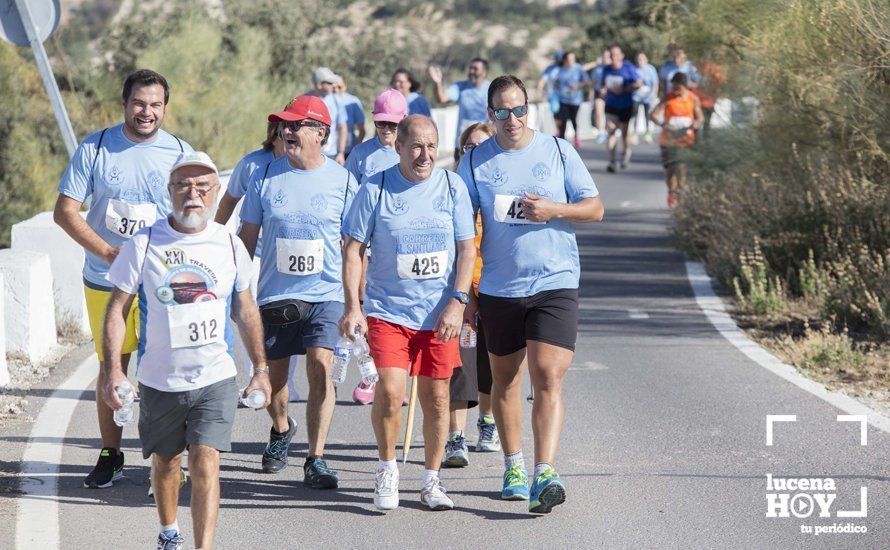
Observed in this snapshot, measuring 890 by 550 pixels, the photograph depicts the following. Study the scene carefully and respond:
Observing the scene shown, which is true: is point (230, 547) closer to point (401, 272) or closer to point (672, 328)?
point (401, 272)

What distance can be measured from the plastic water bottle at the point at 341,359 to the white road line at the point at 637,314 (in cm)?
577

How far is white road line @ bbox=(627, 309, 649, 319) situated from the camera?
12555mm

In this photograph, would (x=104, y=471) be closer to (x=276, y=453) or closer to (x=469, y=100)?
(x=276, y=453)

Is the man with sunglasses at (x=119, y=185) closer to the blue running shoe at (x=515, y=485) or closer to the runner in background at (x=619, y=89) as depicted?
the blue running shoe at (x=515, y=485)

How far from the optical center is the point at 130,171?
7219 millimetres

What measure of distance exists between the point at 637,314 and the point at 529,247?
5.99 m

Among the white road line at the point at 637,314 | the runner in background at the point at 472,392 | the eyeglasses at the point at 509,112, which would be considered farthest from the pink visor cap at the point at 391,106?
the white road line at the point at 637,314

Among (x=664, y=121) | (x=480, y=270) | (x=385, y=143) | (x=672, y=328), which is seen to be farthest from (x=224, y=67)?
(x=480, y=270)

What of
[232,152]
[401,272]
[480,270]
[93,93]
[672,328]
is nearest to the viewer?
[401,272]

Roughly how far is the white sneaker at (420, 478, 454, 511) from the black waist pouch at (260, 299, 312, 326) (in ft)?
3.92

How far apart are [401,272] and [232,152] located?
17171 millimetres

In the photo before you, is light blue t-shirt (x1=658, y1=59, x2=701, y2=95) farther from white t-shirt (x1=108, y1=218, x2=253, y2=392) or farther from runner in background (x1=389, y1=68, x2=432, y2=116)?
white t-shirt (x1=108, y1=218, x2=253, y2=392)

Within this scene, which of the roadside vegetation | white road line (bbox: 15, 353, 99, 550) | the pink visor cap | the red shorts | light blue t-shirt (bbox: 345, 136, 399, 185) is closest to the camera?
white road line (bbox: 15, 353, 99, 550)

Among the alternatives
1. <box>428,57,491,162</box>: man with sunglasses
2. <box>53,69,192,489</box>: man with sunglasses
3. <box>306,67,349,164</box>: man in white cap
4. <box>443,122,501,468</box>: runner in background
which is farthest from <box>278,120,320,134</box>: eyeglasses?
<box>428,57,491,162</box>: man with sunglasses
